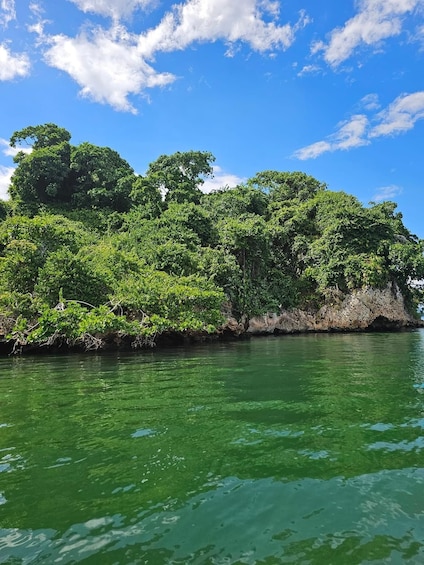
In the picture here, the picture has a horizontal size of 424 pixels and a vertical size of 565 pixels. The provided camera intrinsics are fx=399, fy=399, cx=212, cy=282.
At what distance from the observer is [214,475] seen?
12.9 ft

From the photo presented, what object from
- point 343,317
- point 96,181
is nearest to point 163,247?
point 343,317

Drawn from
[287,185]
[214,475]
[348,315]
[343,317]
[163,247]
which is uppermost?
[287,185]

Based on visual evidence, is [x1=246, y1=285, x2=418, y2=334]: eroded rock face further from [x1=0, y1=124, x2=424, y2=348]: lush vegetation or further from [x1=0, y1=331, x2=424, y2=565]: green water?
[x1=0, y1=331, x2=424, y2=565]: green water

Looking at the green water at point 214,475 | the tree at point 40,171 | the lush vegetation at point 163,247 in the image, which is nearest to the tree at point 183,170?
the lush vegetation at point 163,247

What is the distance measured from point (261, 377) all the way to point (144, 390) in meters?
2.96

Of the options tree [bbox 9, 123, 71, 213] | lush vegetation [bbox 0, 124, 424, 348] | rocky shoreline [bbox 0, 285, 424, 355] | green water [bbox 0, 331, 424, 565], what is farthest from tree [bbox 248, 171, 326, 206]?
green water [bbox 0, 331, 424, 565]

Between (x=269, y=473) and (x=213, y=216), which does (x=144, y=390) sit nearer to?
(x=269, y=473)

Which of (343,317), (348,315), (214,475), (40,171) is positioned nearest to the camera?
(214,475)

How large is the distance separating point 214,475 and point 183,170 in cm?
4105

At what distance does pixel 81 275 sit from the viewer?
17531 millimetres

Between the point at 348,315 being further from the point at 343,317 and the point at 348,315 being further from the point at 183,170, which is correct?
the point at 183,170

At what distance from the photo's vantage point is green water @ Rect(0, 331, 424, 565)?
109 inches

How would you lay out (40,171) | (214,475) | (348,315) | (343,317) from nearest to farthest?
(214,475) → (348,315) → (343,317) → (40,171)

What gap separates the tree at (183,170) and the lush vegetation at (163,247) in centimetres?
11
